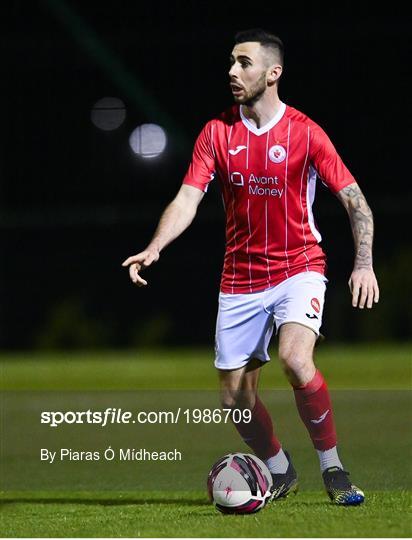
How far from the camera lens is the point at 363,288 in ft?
19.3

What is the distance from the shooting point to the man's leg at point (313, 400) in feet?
19.8

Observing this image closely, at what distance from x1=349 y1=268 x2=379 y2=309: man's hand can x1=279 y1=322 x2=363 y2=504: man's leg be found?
375mm

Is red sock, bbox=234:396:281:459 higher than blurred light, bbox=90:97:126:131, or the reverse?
red sock, bbox=234:396:281:459

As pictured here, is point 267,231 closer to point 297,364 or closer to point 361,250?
point 361,250

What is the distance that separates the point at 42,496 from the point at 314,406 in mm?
1667

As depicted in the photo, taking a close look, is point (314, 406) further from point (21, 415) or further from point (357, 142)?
point (357, 142)

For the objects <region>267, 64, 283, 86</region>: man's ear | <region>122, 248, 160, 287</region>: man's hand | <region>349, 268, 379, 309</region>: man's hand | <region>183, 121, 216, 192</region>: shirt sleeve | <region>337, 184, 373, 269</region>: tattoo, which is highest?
<region>267, 64, 283, 86</region>: man's ear

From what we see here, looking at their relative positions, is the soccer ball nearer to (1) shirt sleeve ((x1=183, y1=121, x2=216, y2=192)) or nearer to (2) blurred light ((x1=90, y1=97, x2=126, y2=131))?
(1) shirt sleeve ((x1=183, y1=121, x2=216, y2=192))

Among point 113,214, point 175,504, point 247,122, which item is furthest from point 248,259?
point 113,214

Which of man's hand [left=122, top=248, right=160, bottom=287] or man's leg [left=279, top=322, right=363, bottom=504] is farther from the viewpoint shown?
man's leg [left=279, top=322, right=363, bottom=504]

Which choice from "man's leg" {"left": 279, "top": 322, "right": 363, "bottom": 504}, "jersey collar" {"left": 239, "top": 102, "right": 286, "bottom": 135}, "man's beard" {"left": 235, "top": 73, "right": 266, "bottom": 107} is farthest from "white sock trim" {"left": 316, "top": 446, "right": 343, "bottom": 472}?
"man's beard" {"left": 235, "top": 73, "right": 266, "bottom": 107}

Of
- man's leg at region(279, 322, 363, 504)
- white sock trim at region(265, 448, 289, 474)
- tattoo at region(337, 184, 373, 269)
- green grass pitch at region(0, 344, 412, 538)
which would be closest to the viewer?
green grass pitch at region(0, 344, 412, 538)

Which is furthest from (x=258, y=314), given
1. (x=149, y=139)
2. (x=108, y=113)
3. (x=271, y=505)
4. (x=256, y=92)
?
(x=108, y=113)

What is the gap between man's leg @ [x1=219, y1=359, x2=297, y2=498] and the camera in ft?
21.4
